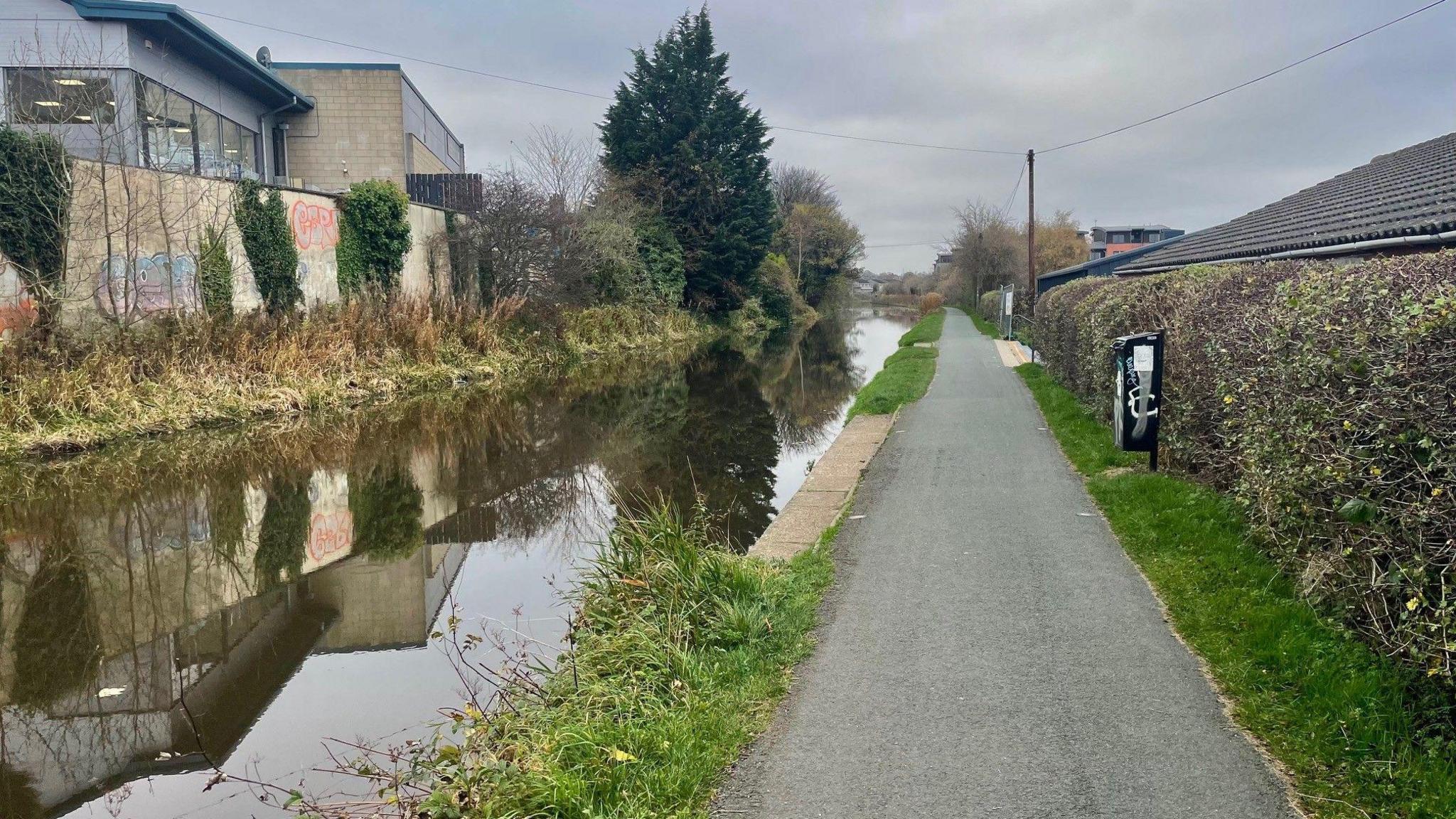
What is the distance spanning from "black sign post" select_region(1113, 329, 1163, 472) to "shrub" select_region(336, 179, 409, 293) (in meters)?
18.7

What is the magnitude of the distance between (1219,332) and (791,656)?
4544 millimetres

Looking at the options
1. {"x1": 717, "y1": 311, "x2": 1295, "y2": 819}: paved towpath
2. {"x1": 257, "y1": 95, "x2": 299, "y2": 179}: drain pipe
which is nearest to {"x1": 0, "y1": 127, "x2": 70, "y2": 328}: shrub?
{"x1": 717, "y1": 311, "x2": 1295, "y2": 819}: paved towpath

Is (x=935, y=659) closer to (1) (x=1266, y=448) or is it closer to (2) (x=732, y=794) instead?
(2) (x=732, y=794)

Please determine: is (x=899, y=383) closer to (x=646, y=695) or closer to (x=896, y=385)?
(x=896, y=385)

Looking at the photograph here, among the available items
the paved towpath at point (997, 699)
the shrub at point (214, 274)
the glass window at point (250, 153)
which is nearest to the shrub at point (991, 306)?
the glass window at point (250, 153)

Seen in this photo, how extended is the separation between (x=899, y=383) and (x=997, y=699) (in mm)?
16071

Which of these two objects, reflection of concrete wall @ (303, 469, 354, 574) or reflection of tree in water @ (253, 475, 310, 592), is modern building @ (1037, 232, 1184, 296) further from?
reflection of tree in water @ (253, 475, 310, 592)

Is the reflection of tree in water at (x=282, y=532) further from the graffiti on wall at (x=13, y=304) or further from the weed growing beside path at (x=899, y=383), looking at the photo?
the weed growing beside path at (x=899, y=383)

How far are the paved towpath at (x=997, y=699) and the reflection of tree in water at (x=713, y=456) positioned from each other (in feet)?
7.41

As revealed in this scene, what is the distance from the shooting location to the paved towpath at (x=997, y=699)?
3.94 m

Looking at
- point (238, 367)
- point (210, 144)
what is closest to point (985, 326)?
point (210, 144)

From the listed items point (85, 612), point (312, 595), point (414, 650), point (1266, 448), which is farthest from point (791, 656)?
point (85, 612)

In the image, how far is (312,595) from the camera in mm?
7785

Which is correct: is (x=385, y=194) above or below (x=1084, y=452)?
above
